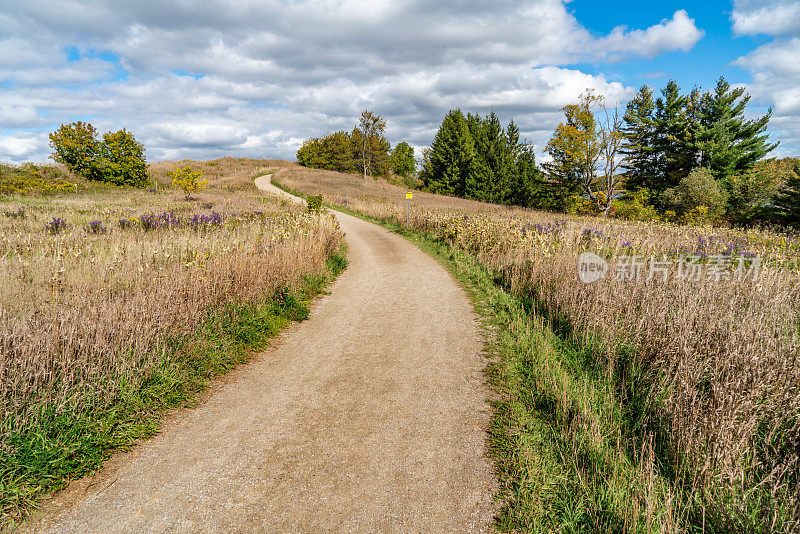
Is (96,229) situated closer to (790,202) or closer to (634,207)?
(790,202)

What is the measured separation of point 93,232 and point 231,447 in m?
10.4

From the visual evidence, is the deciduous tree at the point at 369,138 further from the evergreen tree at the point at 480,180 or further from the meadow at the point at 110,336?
the meadow at the point at 110,336

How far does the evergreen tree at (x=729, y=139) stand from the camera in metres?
33.8

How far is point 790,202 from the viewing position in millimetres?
22234

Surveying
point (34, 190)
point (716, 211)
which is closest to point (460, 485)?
point (34, 190)

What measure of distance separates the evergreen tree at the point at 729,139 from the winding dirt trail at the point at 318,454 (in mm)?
41702

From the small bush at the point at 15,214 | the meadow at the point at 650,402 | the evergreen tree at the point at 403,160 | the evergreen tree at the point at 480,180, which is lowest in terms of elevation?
the meadow at the point at 650,402

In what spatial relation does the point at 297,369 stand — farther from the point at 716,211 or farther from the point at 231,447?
the point at 716,211

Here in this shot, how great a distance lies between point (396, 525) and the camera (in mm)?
2670

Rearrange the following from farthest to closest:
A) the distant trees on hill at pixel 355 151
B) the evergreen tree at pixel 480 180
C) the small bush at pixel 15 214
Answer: the distant trees on hill at pixel 355 151 → the evergreen tree at pixel 480 180 → the small bush at pixel 15 214

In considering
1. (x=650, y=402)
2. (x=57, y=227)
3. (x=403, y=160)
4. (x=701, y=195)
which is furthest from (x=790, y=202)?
(x=403, y=160)

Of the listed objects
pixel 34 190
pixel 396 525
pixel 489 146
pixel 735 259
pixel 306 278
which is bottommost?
pixel 396 525

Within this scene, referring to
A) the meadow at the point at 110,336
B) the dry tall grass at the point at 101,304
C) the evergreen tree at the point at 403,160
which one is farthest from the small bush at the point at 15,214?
the evergreen tree at the point at 403,160

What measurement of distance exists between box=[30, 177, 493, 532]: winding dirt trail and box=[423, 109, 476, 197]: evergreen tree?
46755 millimetres
